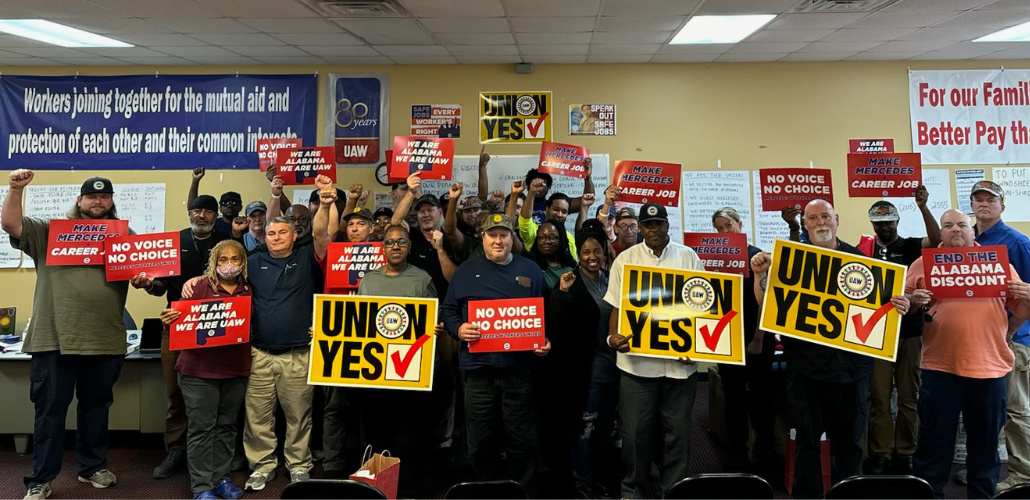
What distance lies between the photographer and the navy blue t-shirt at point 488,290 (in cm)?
306

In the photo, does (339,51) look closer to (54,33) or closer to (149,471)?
(54,33)

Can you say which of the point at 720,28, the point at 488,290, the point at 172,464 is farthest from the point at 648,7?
the point at 172,464

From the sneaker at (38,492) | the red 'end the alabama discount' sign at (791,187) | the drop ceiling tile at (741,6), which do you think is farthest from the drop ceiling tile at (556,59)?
the sneaker at (38,492)

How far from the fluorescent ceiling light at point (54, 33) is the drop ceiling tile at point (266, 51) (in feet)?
3.36

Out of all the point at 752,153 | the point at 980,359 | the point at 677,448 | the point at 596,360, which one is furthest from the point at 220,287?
the point at 752,153

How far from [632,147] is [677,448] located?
4.16m

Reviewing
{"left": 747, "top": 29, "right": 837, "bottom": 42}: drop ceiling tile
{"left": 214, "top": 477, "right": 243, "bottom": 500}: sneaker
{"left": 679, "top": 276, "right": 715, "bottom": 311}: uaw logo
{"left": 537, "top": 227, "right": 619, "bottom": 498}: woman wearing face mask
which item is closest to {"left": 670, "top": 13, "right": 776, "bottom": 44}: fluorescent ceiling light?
{"left": 747, "top": 29, "right": 837, "bottom": 42}: drop ceiling tile

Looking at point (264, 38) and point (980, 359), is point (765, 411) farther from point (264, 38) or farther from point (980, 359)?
point (264, 38)

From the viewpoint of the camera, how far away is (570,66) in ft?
21.2

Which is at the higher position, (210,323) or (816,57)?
(816,57)

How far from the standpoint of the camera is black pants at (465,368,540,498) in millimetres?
3084

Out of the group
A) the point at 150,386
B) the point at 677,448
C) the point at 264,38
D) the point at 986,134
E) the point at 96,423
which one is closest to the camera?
the point at 677,448

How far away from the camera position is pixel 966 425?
3180 mm

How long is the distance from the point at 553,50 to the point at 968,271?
13.6ft
